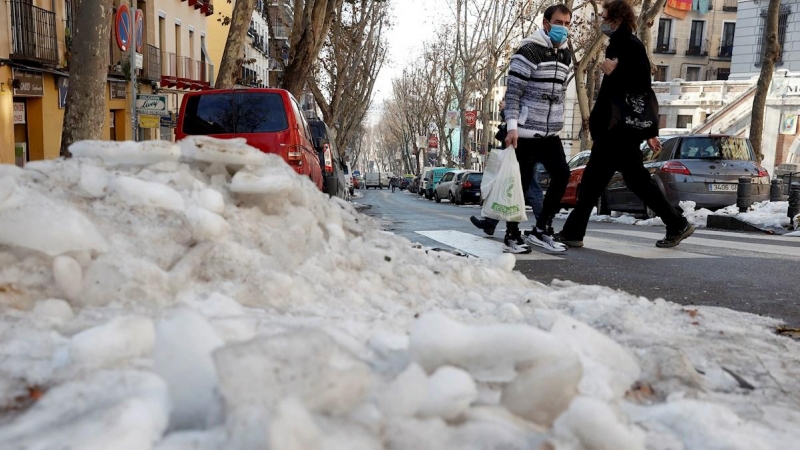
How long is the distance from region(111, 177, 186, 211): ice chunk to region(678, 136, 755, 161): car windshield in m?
10.6

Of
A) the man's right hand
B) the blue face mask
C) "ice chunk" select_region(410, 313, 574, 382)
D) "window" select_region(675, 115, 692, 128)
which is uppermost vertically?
"window" select_region(675, 115, 692, 128)

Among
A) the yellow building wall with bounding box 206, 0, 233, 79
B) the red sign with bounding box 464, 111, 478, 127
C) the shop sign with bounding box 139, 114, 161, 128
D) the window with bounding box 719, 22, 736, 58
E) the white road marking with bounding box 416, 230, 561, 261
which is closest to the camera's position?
the white road marking with bounding box 416, 230, 561, 261

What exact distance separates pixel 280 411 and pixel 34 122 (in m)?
19.8

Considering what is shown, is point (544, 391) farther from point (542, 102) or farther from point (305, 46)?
point (305, 46)

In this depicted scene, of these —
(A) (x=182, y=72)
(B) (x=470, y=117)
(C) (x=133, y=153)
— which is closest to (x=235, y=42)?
(C) (x=133, y=153)

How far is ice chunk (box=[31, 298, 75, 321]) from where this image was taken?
1.91m

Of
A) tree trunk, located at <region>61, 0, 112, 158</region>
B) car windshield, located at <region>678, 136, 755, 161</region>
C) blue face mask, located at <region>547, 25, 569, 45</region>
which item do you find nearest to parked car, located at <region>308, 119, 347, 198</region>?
tree trunk, located at <region>61, 0, 112, 158</region>

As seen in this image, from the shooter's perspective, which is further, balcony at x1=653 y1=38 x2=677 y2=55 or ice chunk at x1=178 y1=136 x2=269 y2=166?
balcony at x1=653 y1=38 x2=677 y2=55

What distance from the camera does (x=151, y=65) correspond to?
25062 mm

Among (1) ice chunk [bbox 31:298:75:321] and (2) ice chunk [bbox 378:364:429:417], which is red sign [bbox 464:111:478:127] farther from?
(2) ice chunk [bbox 378:364:429:417]

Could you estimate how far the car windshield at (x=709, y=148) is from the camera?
37.4 feet

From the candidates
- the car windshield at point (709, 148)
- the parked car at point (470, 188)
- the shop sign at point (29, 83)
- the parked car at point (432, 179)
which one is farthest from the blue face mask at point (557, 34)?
the parked car at point (432, 179)

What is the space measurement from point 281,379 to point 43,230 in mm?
1092

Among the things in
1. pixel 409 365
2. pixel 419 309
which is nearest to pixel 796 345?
pixel 419 309
